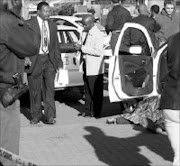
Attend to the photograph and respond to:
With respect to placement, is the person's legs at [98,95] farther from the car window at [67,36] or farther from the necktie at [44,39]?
the car window at [67,36]

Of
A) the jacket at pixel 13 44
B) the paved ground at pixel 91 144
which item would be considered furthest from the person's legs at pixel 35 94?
the jacket at pixel 13 44

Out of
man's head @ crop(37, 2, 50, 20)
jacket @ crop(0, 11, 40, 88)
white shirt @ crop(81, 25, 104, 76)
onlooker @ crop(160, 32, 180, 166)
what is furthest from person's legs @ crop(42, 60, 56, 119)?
onlooker @ crop(160, 32, 180, 166)

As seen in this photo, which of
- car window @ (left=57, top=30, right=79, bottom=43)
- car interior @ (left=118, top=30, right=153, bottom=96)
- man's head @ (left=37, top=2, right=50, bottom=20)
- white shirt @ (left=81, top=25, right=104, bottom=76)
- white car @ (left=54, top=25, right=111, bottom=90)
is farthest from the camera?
car window @ (left=57, top=30, right=79, bottom=43)

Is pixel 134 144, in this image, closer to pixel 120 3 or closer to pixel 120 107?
pixel 120 107

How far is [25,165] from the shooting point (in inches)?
176

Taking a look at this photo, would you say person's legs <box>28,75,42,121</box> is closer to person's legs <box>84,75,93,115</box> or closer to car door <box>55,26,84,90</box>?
person's legs <box>84,75,93,115</box>

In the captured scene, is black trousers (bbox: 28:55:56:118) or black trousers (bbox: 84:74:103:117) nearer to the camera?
black trousers (bbox: 28:55:56:118)

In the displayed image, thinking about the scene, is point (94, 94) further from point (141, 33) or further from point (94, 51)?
point (141, 33)

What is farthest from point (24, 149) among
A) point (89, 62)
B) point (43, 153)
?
point (89, 62)

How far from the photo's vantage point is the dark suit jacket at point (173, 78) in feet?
15.7

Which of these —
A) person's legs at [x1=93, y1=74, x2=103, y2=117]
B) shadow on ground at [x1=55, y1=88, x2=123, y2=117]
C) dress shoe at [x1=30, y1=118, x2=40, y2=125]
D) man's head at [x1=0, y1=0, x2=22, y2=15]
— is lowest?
shadow on ground at [x1=55, y1=88, x2=123, y2=117]

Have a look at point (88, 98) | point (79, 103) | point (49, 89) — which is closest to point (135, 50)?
point (88, 98)

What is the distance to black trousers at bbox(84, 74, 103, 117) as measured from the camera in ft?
32.4

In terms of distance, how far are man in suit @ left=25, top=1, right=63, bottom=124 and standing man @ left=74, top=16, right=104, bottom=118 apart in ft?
1.75
